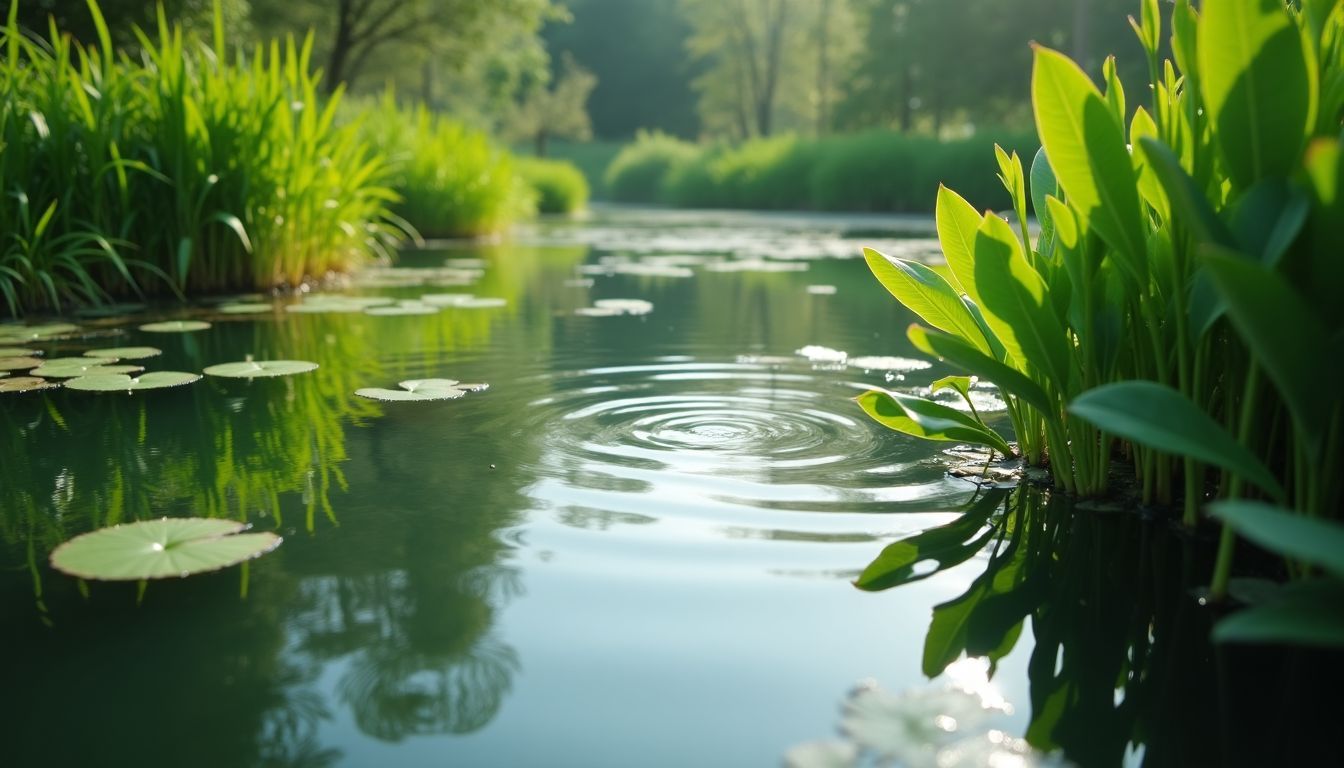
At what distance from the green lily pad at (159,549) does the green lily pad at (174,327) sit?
2014mm

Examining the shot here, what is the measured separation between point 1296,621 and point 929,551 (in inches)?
21.3

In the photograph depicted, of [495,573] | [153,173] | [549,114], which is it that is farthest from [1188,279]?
[549,114]

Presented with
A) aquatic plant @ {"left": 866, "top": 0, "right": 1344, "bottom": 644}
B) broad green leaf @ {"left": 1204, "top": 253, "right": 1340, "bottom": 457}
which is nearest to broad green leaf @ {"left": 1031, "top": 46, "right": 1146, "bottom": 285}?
aquatic plant @ {"left": 866, "top": 0, "right": 1344, "bottom": 644}

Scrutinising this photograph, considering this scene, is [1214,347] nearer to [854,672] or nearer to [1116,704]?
[1116,704]

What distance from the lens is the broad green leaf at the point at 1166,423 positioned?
0.96 metres

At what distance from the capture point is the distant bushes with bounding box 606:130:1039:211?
11180 mm

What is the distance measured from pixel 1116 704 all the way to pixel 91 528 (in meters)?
1.28

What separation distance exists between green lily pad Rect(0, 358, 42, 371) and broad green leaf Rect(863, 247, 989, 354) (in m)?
2.13

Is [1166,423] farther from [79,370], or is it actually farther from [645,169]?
[645,169]

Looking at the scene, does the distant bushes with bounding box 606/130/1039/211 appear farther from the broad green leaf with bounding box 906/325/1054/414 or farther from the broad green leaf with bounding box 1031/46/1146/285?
the broad green leaf with bounding box 1031/46/1146/285

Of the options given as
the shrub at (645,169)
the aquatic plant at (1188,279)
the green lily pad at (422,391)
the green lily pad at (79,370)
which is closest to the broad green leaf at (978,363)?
the aquatic plant at (1188,279)

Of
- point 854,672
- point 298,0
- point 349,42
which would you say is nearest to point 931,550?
point 854,672

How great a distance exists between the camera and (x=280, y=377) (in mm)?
2465

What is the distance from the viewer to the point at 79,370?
235 cm
